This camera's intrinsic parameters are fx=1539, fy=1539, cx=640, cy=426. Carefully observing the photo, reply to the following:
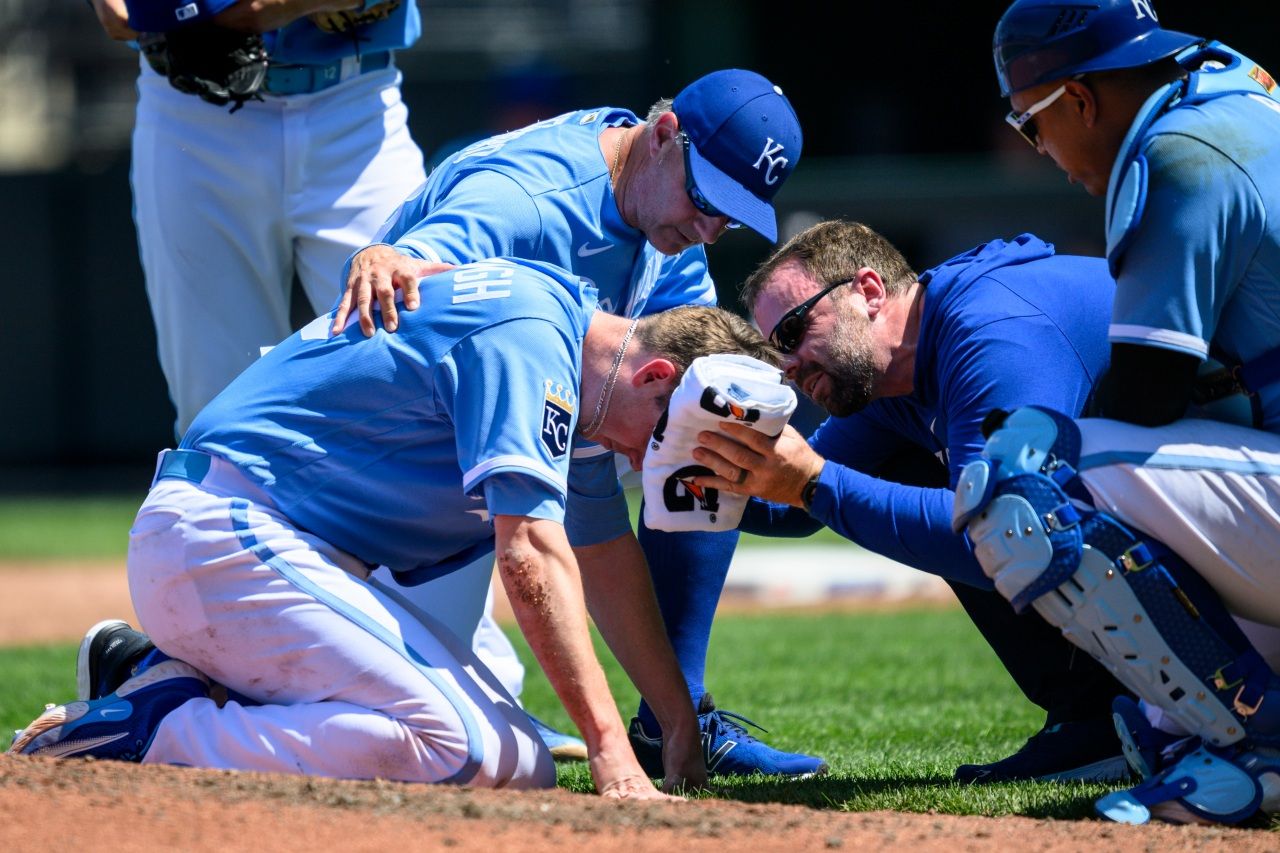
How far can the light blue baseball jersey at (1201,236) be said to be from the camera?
9.88 ft

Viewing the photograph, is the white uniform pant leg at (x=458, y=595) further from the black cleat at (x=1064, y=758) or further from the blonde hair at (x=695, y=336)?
the black cleat at (x=1064, y=758)

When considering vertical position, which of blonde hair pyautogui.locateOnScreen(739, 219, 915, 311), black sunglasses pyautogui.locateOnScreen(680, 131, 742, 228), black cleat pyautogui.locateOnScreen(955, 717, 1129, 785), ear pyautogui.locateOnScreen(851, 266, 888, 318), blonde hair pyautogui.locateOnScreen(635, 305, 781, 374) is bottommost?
black cleat pyautogui.locateOnScreen(955, 717, 1129, 785)

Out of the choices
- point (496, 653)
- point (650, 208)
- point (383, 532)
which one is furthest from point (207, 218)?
point (383, 532)

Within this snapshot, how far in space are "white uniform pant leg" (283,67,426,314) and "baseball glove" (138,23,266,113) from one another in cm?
24

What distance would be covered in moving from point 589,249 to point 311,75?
1.31 m

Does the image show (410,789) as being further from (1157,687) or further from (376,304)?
(1157,687)

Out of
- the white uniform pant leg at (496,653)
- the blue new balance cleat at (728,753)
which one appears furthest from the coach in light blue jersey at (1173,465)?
the white uniform pant leg at (496,653)

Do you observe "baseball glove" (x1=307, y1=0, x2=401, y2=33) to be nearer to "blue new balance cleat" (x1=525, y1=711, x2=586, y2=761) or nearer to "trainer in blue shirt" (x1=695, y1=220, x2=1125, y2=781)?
"trainer in blue shirt" (x1=695, y1=220, x2=1125, y2=781)

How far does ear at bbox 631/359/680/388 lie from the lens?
3461 mm

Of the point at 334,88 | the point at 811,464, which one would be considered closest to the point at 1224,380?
the point at 811,464

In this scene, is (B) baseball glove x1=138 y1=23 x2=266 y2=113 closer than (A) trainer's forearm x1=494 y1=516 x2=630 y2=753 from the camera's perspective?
No

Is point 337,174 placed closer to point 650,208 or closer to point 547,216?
point 547,216

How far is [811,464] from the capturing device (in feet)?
11.5

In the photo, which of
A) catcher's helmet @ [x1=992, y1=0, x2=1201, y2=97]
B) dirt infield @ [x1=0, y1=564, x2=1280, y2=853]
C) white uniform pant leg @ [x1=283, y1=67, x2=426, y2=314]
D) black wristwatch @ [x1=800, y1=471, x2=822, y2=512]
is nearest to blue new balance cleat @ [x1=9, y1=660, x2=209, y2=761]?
dirt infield @ [x1=0, y1=564, x2=1280, y2=853]
